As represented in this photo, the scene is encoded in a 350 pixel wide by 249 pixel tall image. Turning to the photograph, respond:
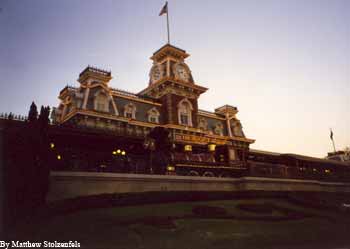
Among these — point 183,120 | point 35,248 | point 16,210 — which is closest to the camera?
point 35,248

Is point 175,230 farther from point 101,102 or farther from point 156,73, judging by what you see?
point 156,73

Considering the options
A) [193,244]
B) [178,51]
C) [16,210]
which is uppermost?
[178,51]

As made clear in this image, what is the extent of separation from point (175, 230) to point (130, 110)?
28.6 m

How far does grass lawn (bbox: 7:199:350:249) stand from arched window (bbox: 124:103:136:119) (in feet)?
74.0

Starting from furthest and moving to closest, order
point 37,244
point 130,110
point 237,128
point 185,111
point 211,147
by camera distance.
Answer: point 237,128 < point 185,111 < point 130,110 < point 211,147 < point 37,244

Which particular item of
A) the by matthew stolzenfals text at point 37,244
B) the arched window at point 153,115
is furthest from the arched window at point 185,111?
the by matthew stolzenfals text at point 37,244

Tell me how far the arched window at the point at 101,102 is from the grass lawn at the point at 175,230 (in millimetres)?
21125

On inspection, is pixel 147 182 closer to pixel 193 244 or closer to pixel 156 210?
pixel 156 210

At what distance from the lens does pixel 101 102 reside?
37.8 meters

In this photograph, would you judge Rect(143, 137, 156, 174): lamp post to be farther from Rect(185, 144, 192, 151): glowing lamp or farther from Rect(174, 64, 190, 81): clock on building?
Rect(174, 64, 190, 81): clock on building

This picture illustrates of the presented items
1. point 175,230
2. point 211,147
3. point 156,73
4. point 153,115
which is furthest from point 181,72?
point 175,230

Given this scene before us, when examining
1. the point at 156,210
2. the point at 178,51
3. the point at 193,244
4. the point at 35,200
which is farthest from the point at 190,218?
the point at 178,51

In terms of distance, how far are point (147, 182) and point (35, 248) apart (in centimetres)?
1290

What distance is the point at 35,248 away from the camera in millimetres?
10422
